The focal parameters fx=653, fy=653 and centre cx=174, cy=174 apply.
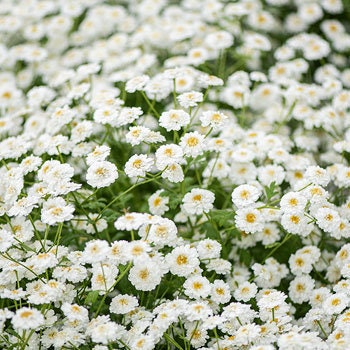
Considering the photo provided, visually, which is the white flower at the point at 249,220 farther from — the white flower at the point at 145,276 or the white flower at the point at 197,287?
the white flower at the point at 145,276

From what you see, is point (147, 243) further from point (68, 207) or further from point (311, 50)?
point (311, 50)

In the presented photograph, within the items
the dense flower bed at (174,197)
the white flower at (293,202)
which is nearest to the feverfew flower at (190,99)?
the dense flower bed at (174,197)

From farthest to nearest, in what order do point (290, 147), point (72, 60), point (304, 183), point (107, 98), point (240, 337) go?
point (72, 60) < point (290, 147) < point (107, 98) < point (304, 183) < point (240, 337)

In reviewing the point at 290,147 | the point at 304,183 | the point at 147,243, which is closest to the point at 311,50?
the point at 290,147

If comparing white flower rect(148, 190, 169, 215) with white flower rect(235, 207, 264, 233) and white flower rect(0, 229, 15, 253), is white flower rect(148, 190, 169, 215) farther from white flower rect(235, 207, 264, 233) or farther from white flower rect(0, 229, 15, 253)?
white flower rect(0, 229, 15, 253)

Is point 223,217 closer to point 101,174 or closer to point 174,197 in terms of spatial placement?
point 174,197

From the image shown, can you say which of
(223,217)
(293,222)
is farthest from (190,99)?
(293,222)

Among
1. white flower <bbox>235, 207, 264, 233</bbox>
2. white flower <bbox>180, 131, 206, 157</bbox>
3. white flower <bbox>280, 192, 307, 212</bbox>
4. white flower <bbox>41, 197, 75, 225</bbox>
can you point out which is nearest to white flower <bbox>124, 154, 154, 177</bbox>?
white flower <bbox>180, 131, 206, 157</bbox>
